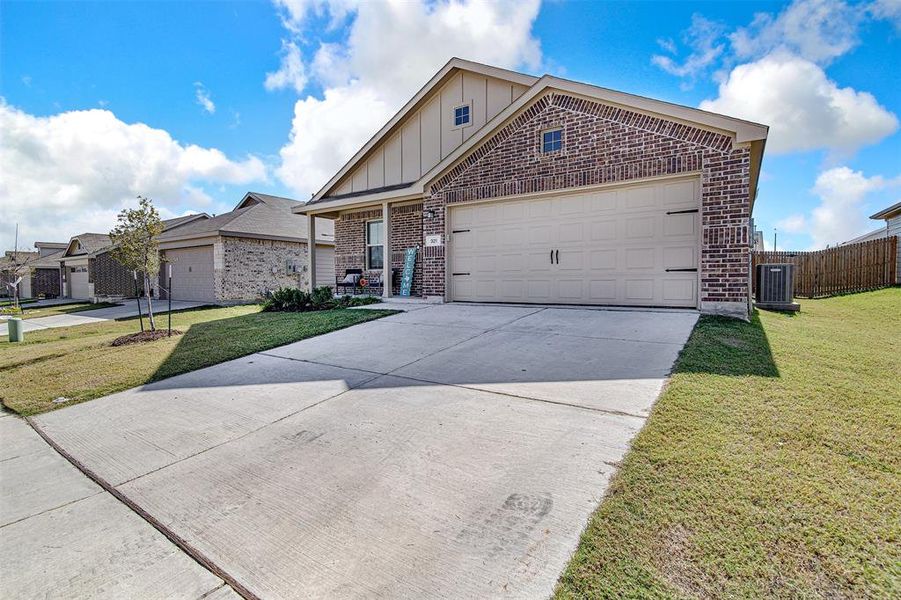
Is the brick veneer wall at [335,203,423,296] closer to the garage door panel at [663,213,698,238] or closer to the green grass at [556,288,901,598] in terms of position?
the garage door panel at [663,213,698,238]

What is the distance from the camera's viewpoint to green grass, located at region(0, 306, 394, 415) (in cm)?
494

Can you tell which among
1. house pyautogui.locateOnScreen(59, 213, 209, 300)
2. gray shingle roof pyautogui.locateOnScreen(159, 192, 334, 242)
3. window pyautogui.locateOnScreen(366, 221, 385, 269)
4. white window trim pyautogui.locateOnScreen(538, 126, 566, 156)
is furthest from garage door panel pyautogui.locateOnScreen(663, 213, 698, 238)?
house pyautogui.locateOnScreen(59, 213, 209, 300)

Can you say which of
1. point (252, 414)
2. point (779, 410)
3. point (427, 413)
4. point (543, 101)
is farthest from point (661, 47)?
point (252, 414)

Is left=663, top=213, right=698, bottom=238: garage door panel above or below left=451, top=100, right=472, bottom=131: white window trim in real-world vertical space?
below

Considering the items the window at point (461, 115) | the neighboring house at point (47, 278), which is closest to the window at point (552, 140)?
the window at point (461, 115)

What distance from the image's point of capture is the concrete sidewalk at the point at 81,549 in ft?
5.98

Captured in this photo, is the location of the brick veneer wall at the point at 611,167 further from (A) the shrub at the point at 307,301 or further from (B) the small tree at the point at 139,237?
(B) the small tree at the point at 139,237

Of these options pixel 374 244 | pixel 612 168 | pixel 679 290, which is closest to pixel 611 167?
pixel 612 168

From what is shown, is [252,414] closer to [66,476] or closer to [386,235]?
[66,476]

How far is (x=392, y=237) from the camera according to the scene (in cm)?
1242

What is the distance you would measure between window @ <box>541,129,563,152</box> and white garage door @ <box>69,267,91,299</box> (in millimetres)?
26089

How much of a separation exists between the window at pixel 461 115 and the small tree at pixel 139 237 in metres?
8.07

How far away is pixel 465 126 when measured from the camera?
39.2 feet

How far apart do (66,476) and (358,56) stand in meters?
12.4
